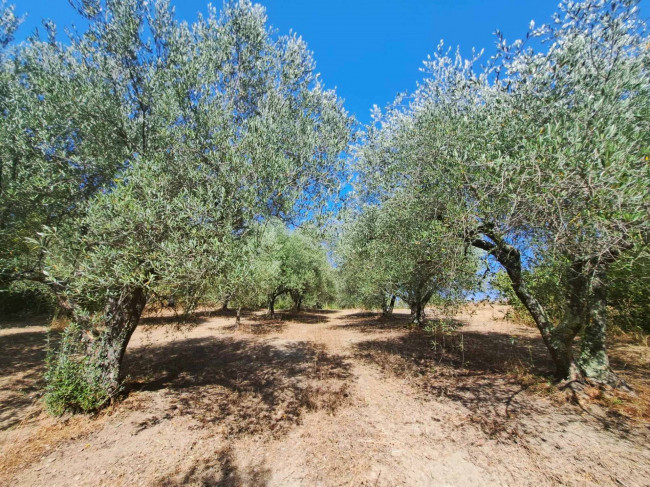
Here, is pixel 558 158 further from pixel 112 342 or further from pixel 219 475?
pixel 112 342

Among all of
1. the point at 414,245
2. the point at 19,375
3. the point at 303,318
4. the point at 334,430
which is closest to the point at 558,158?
the point at 414,245

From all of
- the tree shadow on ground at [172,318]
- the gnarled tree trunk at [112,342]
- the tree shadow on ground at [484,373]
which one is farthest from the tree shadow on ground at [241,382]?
the tree shadow on ground at [484,373]

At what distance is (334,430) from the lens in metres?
6.64

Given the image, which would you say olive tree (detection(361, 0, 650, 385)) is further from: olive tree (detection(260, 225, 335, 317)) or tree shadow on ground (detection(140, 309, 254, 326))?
olive tree (detection(260, 225, 335, 317))

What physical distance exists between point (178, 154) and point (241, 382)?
8.12 meters

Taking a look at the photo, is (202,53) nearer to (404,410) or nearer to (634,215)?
(634,215)

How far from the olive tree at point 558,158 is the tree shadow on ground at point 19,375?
11.1 m

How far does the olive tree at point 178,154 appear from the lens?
5.61 meters

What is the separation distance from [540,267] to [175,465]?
30.4 feet

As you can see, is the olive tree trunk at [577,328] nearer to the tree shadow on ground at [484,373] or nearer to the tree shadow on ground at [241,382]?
the tree shadow on ground at [484,373]

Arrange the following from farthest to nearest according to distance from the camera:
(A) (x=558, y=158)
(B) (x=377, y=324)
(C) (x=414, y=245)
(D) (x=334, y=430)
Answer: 1. (B) (x=377, y=324)
2. (C) (x=414, y=245)
3. (D) (x=334, y=430)
4. (A) (x=558, y=158)

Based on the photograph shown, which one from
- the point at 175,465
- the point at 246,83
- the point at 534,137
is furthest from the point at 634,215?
the point at 246,83

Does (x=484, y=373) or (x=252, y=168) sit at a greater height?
(x=252, y=168)

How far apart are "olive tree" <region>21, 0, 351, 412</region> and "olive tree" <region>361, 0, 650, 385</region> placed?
3633 millimetres
